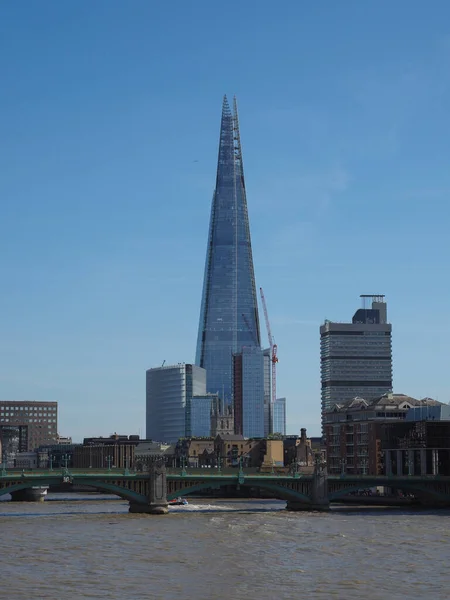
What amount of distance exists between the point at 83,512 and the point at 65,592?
96.2 m

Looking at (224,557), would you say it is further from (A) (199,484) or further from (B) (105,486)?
(A) (199,484)

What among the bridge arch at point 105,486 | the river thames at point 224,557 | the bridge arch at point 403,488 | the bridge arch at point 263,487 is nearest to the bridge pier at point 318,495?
the bridge arch at point 263,487

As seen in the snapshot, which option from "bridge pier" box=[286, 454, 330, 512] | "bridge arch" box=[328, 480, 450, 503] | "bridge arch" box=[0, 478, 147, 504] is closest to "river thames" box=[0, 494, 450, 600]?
"bridge arch" box=[0, 478, 147, 504]

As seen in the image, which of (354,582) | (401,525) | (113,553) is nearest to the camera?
(354,582)

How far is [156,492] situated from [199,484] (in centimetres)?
905

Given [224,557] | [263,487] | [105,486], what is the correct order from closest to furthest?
[224,557] → [105,486] → [263,487]

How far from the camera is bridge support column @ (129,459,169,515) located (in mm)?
172500

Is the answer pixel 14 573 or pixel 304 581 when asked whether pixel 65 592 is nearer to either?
pixel 14 573

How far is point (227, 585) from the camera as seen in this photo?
93.2 m

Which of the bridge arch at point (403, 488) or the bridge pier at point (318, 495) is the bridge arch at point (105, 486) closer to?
the bridge pier at point (318, 495)

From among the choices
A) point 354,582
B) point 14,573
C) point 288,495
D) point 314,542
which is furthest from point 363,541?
point 288,495

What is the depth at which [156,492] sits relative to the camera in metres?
173

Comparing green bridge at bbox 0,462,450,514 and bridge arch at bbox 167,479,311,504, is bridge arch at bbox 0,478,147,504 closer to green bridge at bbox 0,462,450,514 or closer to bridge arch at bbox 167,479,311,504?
green bridge at bbox 0,462,450,514

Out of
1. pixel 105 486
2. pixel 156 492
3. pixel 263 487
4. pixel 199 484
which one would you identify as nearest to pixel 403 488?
pixel 263 487
